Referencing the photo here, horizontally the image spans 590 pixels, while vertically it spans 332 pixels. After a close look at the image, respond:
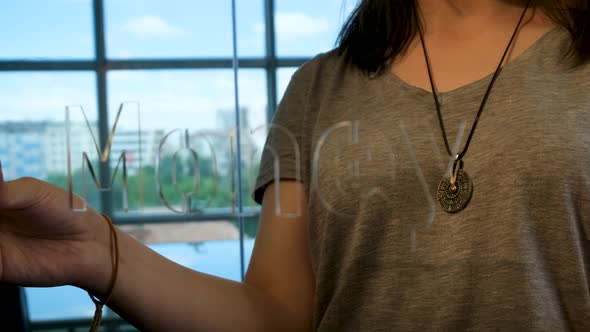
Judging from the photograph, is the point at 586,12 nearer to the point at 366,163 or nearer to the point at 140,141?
the point at 366,163

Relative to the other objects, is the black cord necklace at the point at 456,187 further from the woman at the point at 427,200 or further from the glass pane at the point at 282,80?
A: the glass pane at the point at 282,80

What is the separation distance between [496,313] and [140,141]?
10.2 inches

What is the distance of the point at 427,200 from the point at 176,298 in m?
0.19

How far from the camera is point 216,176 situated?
17.4 inches

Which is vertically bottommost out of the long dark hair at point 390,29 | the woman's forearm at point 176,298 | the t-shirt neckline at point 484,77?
the woman's forearm at point 176,298

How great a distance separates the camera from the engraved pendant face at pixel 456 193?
40 centimetres

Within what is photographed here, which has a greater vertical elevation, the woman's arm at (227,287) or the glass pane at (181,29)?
the glass pane at (181,29)

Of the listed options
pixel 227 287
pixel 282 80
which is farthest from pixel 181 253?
pixel 282 80

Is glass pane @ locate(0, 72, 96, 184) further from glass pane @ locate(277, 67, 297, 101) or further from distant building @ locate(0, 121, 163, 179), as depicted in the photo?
glass pane @ locate(277, 67, 297, 101)

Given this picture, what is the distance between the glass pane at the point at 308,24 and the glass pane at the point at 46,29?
149 mm

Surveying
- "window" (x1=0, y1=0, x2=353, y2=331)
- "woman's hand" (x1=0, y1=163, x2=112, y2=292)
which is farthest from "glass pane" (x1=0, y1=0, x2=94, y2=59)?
"woman's hand" (x1=0, y1=163, x2=112, y2=292)

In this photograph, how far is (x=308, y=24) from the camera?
1.88 feet

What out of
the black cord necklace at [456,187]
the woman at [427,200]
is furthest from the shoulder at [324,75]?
the black cord necklace at [456,187]

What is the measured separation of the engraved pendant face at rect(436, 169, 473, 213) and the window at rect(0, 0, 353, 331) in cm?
13
